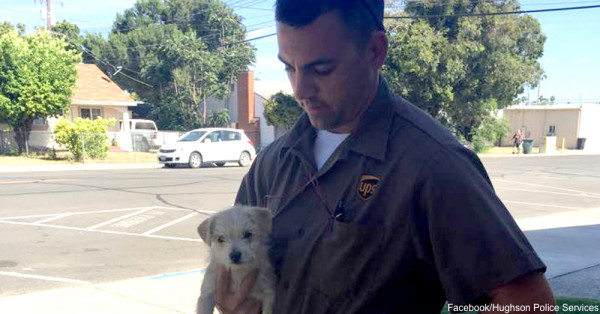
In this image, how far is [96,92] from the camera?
38438mm

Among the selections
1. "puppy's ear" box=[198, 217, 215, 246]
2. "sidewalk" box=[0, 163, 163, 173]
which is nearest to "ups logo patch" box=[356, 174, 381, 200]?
"puppy's ear" box=[198, 217, 215, 246]

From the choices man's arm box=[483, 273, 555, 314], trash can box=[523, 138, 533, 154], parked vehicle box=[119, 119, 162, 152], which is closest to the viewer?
man's arm box=[483, 273, 555, 314]

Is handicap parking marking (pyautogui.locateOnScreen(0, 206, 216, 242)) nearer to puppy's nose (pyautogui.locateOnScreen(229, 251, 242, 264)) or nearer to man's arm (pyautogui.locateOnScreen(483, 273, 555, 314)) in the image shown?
puppy's nose (pyautogui.locateOnScreen(229, 251, 242, 264))

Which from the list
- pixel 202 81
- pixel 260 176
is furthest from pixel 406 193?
pixel 202 81

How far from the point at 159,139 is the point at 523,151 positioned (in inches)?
1289

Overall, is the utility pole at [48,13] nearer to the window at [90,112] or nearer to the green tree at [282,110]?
the window at [90,112]

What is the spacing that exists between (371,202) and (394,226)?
0.39 feet

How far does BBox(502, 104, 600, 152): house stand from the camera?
188 ft

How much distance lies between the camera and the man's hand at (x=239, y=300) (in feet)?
7.61

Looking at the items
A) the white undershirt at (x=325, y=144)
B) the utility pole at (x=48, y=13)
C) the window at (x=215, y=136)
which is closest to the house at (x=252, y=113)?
the window at (x=215, y=136)

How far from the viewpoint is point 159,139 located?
38438mm

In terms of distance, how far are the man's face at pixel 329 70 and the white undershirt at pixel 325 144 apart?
8cm

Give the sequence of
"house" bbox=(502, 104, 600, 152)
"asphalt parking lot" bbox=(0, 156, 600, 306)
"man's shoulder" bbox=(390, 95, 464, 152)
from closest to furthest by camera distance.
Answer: "man's shoulder" bbox=(390, 95, 464, 152)
"asphalt parking lot" bbox=(0, 156, 600, 306)
"house" bbox=(502, 104, 600, 152)

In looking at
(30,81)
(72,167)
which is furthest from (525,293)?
(30,81)
